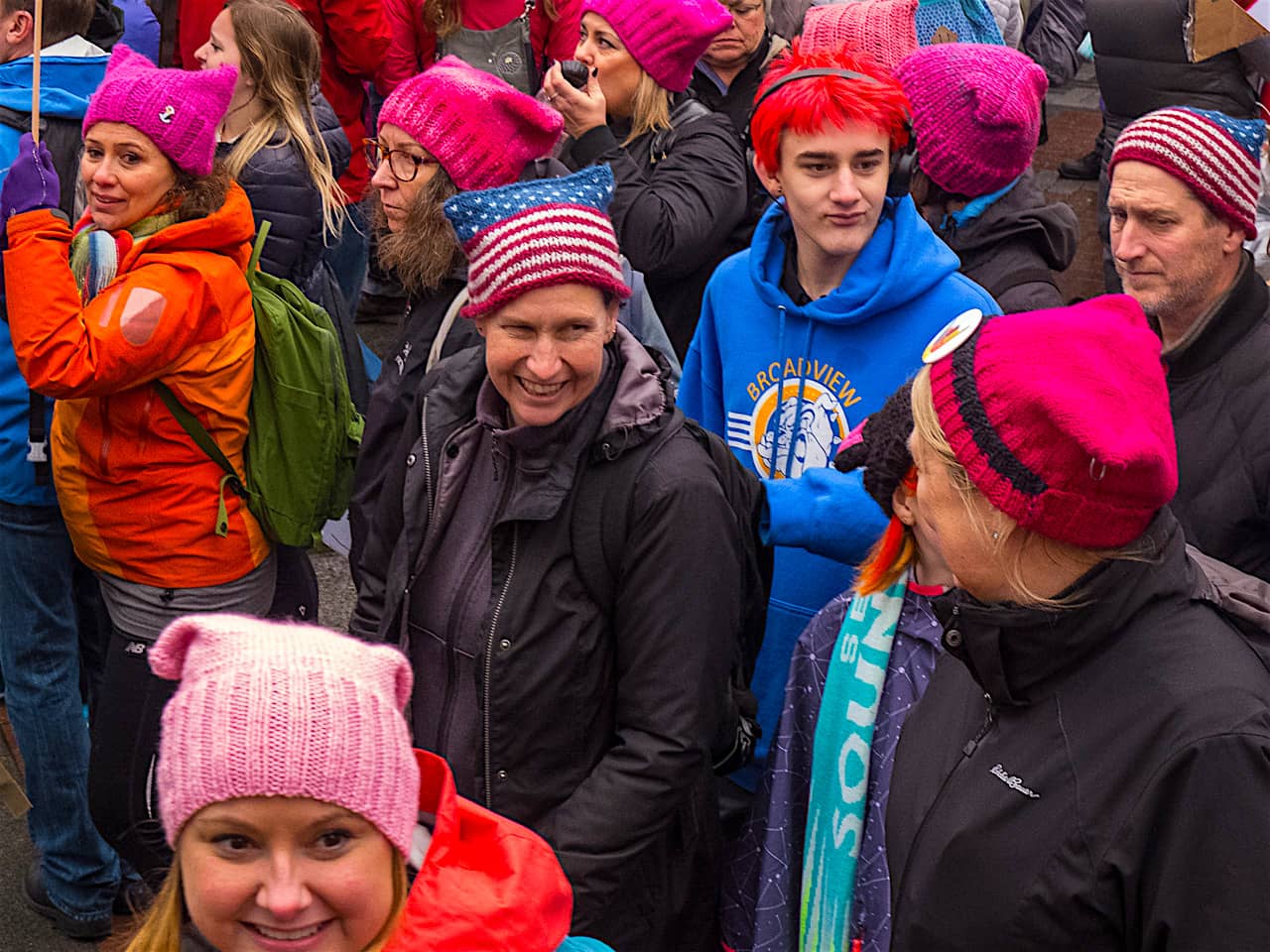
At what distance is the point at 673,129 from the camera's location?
466cm

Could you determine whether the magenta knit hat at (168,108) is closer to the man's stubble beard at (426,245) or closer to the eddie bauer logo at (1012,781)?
the man's stubble beard at (426,245)

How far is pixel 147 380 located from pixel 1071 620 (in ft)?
8.20

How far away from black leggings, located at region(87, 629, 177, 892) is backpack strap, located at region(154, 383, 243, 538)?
403 mm

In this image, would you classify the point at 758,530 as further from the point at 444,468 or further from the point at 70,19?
the point at 70,19

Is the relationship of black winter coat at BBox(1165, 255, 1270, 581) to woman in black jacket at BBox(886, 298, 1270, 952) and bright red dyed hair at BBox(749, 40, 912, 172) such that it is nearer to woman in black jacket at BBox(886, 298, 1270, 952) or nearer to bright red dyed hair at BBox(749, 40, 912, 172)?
bright red dyed hair at BBox(749, 40, 912, 172)

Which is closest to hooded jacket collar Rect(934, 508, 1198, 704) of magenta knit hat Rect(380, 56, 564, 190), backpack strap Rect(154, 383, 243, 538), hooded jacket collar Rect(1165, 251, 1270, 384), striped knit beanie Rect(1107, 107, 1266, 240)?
hooded jacket collar Rect(1165, 251, 1270, 384)

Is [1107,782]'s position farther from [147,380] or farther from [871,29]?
[871,29]

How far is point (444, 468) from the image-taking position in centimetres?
300

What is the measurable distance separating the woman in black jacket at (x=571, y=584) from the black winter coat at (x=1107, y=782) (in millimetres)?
641

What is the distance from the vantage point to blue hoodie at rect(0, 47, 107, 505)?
13.5 feet

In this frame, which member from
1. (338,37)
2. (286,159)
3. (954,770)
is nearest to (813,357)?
(954,770)

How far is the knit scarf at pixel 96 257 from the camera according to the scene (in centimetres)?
376

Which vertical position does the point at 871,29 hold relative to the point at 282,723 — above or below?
above

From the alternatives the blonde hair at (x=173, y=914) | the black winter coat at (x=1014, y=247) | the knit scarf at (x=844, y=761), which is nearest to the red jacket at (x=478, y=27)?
the black winter coat at (x=1014, y=247)
